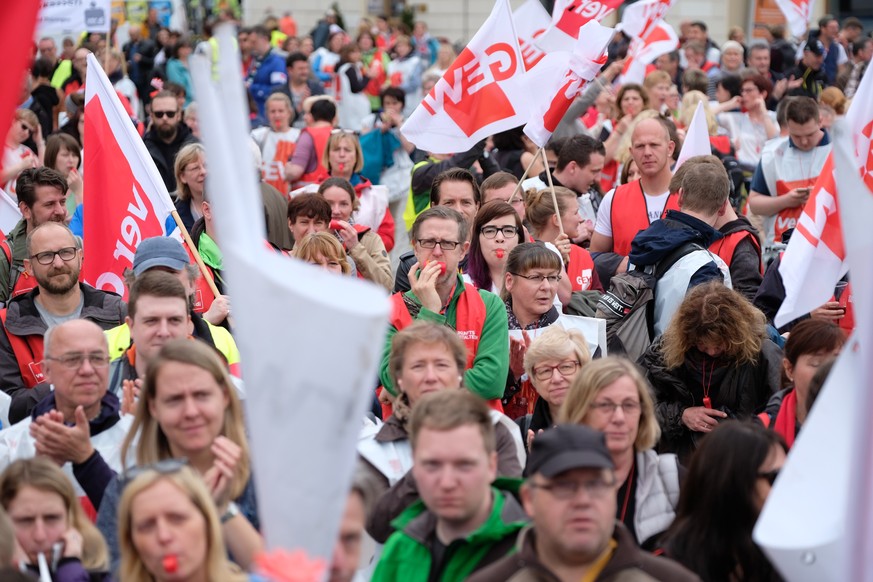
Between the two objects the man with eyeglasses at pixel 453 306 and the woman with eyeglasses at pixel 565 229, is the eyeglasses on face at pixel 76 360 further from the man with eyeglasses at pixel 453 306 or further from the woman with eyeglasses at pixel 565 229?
the woman with eyeglasses at pixel 565 229

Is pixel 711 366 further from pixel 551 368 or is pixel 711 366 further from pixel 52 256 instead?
pixel 52 256

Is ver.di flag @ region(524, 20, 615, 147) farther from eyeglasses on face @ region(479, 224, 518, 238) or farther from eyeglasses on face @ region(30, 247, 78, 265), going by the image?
eyeglasses on face @ region(30, 247, 78, 265)

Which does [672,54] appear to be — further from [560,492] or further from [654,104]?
[560,492]

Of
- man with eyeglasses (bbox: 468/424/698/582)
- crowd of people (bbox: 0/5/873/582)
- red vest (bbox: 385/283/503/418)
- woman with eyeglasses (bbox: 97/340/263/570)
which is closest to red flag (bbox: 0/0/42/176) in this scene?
crowd of people (bbox: 0/5/873/582)

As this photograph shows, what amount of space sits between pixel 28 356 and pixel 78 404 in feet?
5.07

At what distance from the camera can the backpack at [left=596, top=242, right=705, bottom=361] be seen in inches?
259

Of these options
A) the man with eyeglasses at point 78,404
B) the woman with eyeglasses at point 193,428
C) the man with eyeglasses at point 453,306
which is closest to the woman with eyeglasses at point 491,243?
the man with eyeglasses at point 453,306

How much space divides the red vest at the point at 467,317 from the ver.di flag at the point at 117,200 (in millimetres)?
1478

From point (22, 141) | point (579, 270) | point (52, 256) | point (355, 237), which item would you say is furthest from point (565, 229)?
point (22, 141)

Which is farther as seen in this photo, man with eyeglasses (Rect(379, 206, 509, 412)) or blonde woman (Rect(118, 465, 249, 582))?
man with eyeglasses (Rect(379, 206, 509, 412))

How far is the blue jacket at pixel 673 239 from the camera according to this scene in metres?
6.64

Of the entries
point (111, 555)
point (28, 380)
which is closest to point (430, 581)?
point (111, 555)

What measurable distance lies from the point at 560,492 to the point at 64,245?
358cm

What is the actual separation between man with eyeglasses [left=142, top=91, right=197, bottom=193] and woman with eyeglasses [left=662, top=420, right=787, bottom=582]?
292 inches
